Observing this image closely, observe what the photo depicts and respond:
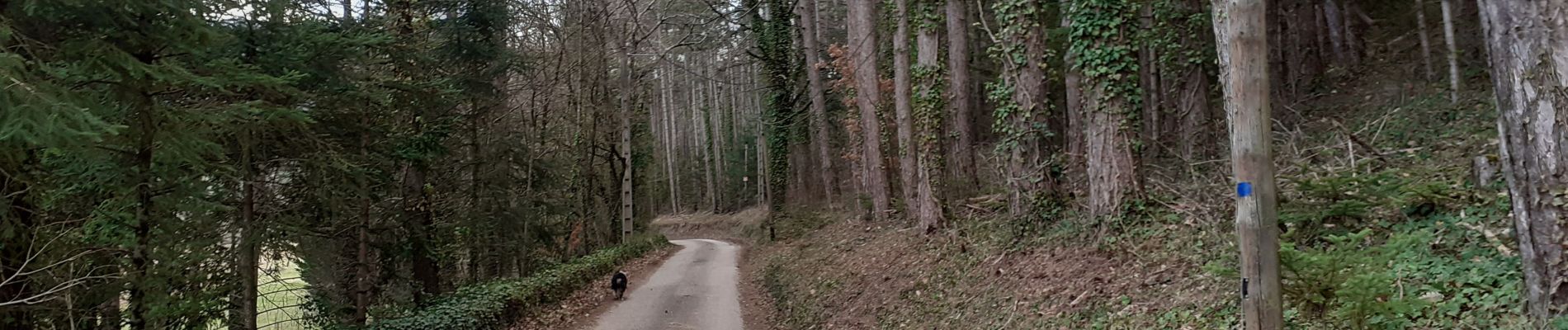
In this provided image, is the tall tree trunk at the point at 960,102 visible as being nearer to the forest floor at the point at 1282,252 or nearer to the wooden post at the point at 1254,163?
the forest floor at the point at 1282,252

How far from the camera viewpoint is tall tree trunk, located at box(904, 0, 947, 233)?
1188 centimetres

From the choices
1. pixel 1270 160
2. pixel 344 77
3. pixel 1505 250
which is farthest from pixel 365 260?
pixel 1505 250

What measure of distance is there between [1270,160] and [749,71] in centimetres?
3318

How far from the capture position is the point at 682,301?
13.7m

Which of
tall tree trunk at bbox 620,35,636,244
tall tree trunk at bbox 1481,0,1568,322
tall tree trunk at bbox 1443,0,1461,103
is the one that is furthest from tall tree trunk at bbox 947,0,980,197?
tall tree trunk at bbox 1481,0,1568,322

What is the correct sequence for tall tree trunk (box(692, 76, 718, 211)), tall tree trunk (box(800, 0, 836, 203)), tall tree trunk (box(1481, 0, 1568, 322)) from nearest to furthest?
tall tree trunk (box(1481, 0, 1568, 322)) < tall tree trunk (box(800, 0, 836, 203)) < tall tree trunk (box(692, 76, 718, 211))

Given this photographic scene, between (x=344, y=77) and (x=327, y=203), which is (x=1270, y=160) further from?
(x=327, y=203)

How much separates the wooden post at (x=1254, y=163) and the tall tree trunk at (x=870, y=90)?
977 centimetres

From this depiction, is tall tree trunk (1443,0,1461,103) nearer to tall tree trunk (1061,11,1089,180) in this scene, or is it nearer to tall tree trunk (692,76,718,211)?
tall tree trunk (1061,11,1089,180)

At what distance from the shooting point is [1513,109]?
13.7 ft

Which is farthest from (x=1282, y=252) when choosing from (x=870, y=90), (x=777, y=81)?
(x=777, y=81)

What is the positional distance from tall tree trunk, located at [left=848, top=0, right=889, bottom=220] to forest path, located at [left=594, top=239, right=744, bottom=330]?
3.80 meters

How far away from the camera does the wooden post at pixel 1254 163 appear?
3.77 meters

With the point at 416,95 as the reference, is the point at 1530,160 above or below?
below
